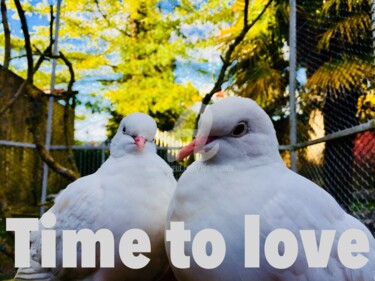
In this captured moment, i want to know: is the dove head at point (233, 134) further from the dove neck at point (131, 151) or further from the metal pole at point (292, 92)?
the metal pole at point (292, 92)

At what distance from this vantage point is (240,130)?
80 cm

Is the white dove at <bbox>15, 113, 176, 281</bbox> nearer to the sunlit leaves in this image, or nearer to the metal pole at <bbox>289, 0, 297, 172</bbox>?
the metal pole at <bbox>289, 0, 297, 172</bbox>

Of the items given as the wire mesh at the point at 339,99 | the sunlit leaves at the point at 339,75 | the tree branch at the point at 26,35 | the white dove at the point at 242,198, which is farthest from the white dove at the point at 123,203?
the sunlit leaves at the point at 339,75

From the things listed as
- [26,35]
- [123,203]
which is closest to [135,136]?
[123,203]

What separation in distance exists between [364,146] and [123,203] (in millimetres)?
1790

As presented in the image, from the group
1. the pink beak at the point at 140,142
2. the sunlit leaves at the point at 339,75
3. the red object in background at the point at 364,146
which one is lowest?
the red object in background at the point at 364,146

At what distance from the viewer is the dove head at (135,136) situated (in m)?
1.07

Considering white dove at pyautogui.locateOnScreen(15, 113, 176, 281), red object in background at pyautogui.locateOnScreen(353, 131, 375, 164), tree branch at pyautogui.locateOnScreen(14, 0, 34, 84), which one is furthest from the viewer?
red object in background at pyautogui.locateOnScreen(353, 131, 375, 164)

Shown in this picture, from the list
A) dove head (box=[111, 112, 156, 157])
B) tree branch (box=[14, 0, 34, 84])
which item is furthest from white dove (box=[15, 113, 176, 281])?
tree branch (box=[14, 0, 34, 84])

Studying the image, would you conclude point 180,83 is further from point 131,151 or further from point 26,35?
Answer: point 131,151

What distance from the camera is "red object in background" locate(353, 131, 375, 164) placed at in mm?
2357

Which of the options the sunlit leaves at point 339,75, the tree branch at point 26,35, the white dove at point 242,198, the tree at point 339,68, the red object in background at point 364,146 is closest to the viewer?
the white dove at point 242,198

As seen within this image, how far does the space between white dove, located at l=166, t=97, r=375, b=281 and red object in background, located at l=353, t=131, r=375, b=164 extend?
1631 mm

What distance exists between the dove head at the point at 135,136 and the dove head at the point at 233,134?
281 mm
